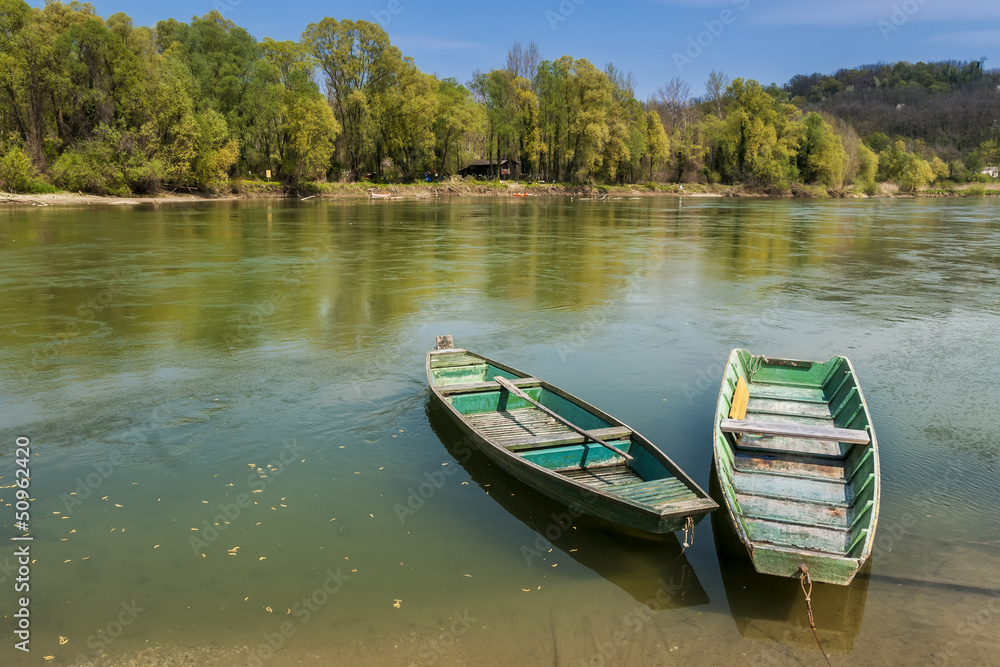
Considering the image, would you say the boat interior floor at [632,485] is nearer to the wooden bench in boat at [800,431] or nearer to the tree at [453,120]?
the wooden bench in boat at [800,431]

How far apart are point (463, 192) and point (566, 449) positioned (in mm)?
79603

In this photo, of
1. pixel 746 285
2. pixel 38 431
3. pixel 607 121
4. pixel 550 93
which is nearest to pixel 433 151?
pixel 550 93

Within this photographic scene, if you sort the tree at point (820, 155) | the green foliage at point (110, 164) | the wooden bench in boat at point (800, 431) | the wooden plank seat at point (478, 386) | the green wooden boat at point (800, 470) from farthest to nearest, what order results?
the tree at point (820, 155) → the green foliage at point (110, 164) → the wooden plank seat at point (478, 386) → the wooden bench in boat at point (800, 431) → the green wooden boat at point (800, 470)

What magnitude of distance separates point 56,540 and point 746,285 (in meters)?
19.4

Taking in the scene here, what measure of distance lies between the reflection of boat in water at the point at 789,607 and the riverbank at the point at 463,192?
2416 inches

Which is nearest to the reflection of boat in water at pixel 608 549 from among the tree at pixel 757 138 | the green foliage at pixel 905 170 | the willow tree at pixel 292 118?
the willow tree at pixel 292 118

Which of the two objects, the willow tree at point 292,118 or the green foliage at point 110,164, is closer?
the green foliage at point 110,164

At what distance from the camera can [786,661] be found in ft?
17.1

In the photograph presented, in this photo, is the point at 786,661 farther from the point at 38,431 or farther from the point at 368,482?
the point at 38,431

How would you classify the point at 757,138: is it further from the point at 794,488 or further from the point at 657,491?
the point at 657,491

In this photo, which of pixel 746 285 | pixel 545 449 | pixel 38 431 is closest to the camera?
pixel 545 449

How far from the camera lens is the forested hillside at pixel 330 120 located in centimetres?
5812

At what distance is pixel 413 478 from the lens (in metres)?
8.04

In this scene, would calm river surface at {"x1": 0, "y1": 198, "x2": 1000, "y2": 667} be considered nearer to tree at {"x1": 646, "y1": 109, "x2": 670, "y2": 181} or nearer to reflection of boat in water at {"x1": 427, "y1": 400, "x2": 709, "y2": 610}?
reflection of boat in water at {"x1": 427, "y1": 400, "x2": 709, "y2": 610}
